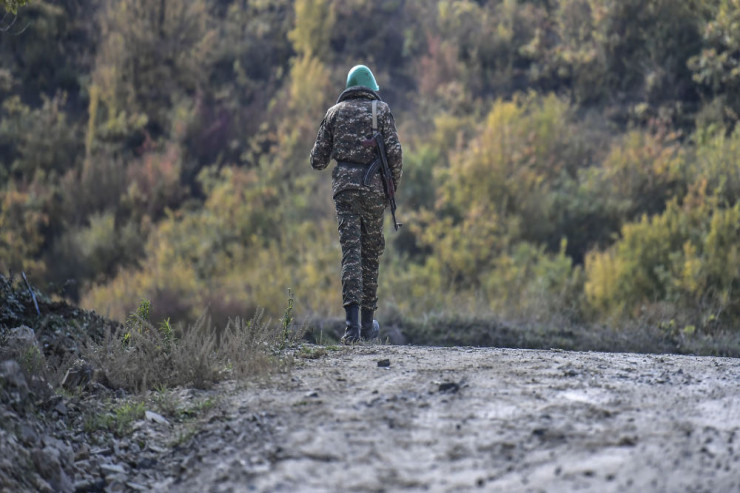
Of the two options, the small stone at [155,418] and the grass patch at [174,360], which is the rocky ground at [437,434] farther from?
the grass patch at [174,360]

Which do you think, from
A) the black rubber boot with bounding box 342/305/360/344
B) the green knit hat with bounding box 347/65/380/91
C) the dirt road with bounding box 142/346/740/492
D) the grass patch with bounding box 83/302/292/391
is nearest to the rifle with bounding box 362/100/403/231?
the green knit hat with bounding box 347/65/380/91

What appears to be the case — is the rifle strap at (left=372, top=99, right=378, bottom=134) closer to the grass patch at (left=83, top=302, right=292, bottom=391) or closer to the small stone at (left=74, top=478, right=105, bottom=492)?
the grass patch at (left=83, top=302, right=292, bottom=391)

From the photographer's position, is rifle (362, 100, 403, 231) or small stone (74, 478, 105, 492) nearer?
small stone (74, 478, 105, 492)

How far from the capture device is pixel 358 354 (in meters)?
5.88

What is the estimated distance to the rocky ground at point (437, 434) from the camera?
3.51 metres

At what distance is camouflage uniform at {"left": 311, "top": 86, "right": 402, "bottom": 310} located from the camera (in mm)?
7059

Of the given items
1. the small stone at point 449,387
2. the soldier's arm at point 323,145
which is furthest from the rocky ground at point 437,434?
the soldier's arm at point 323,145

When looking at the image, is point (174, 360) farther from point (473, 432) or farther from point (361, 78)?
point (361, 78)

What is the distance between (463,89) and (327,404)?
16642 mm

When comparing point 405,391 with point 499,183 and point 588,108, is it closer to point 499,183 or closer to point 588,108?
point 499,183

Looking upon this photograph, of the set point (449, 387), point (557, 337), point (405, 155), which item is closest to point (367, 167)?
point (449, 387)

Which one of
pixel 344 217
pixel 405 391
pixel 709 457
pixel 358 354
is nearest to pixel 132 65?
pixel 344 217

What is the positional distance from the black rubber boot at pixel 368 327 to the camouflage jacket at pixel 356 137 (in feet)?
3.32

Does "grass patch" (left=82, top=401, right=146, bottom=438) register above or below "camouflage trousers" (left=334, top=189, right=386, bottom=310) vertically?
below
